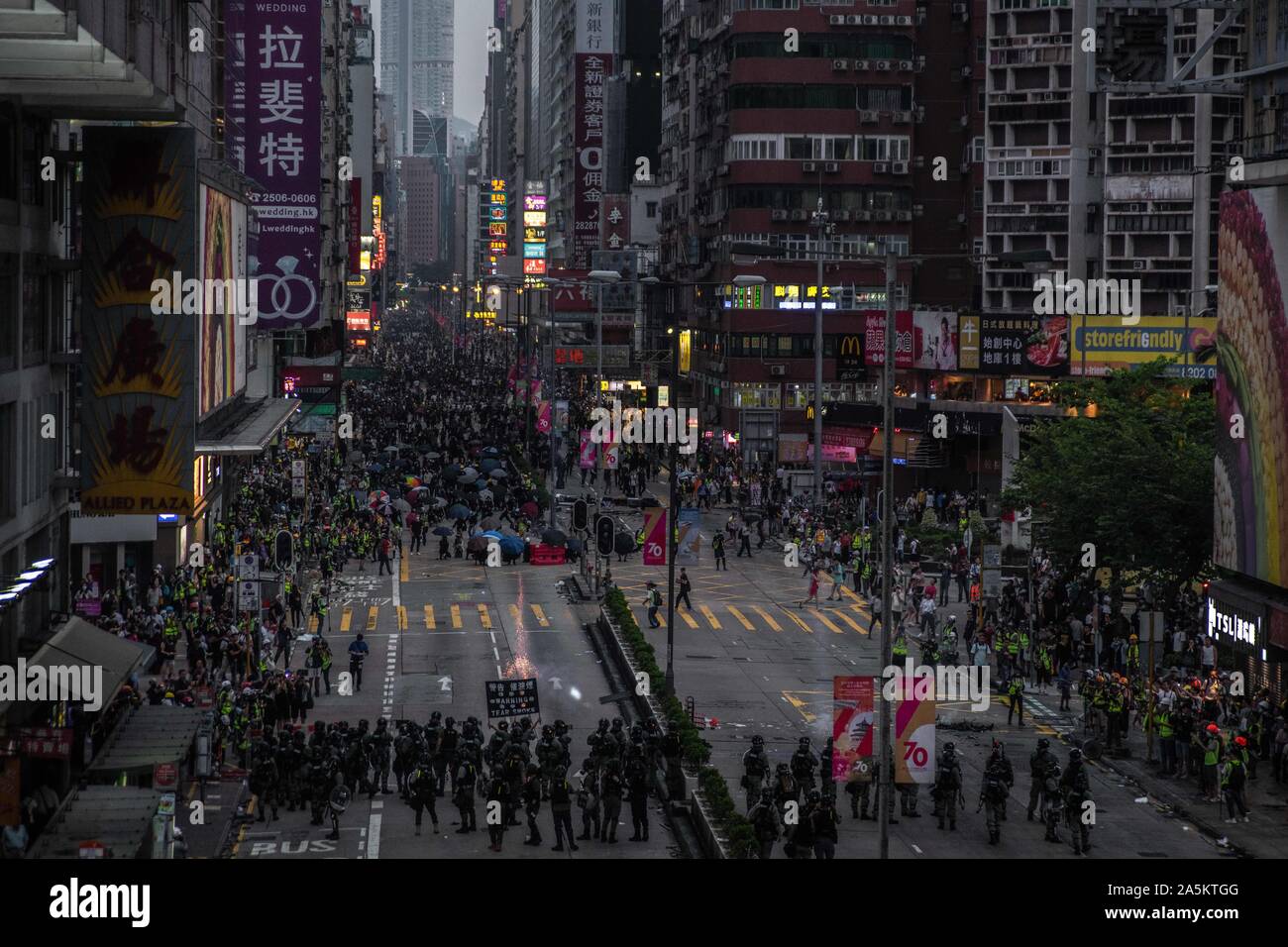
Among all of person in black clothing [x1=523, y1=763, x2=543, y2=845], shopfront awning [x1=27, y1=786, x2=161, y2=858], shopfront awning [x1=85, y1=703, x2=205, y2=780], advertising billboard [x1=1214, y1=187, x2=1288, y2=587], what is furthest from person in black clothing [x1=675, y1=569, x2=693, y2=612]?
shopfront awning [x1=27, y1=786, x2=161, y2=858]

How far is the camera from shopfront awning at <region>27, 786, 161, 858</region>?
21.2 meters

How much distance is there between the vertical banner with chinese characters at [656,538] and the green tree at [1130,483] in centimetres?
1043

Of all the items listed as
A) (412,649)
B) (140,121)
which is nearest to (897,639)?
(412,649)

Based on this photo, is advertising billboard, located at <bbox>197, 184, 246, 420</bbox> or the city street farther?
advertising billboard, located at <bbox>197, 184, 246, 420</bbox>

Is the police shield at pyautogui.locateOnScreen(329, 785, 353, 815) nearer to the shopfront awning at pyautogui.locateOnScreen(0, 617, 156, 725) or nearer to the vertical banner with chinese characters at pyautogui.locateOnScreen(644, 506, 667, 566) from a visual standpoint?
the shopfront awning at pyautogui.locateOnScreen(0, 617, 156, 725)

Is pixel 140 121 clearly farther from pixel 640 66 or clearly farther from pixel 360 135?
pixel 360 135

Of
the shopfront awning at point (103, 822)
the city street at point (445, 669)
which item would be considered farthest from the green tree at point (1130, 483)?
the shopfront awning at point (103, 822)

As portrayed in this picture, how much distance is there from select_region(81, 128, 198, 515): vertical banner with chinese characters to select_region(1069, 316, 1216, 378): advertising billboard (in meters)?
53.4

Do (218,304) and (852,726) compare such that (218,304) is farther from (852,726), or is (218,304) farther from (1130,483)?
(1130,483)

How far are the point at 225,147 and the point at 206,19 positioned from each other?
39.2 ft

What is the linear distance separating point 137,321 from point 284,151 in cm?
3490

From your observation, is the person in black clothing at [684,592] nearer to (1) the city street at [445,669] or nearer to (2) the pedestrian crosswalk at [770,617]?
(2) the pedestrian crosswalk at [770,617]

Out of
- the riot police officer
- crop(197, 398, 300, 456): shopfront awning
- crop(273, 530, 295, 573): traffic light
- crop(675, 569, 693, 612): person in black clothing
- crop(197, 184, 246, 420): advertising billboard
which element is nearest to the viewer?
the riot police officer
